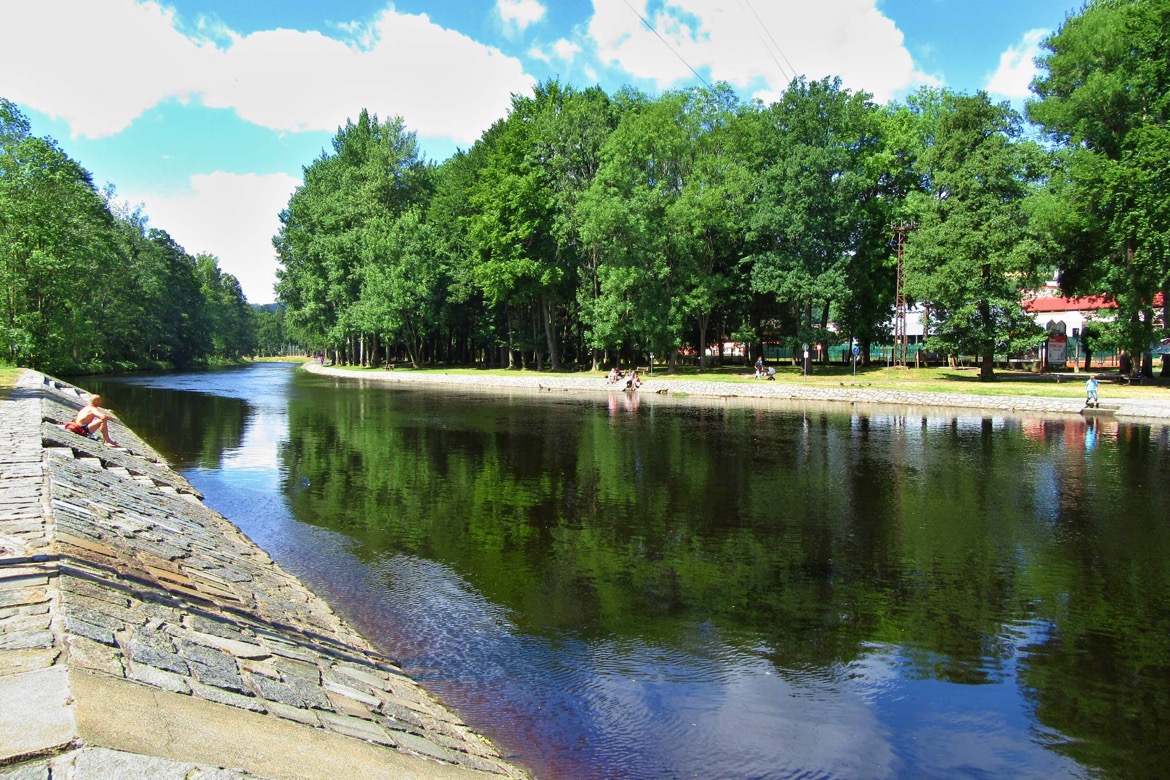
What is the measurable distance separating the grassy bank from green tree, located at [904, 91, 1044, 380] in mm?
3269

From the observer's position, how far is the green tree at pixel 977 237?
146 ft

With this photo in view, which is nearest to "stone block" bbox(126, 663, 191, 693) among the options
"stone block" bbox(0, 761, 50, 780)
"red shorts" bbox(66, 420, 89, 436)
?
"stone block" bbox(0, 761, 50, 780)

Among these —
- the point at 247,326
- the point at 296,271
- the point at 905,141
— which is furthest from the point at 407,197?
the point at 247,326

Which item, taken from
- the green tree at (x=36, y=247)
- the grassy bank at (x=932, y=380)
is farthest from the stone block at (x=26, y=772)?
the green tree at (x=36, y=247)

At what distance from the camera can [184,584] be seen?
847 cm

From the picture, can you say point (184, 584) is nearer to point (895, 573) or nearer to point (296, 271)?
point (895, 573)

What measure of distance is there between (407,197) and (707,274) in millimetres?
35056

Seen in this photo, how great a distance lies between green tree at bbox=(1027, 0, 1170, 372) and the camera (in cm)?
3797

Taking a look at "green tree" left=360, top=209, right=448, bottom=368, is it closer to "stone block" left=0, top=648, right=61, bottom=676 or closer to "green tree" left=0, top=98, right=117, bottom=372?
"green tree" left=0, top=98, right=117, bottom=372

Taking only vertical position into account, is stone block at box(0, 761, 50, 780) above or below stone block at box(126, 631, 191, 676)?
above

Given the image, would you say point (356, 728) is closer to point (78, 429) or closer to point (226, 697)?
point (226, 697)

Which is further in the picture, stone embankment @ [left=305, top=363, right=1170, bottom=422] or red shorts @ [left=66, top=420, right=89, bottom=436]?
stone embankment @ [left=305, top=363, right=1170, bottom=422]

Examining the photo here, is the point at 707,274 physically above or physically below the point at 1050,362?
above

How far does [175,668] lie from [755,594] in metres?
7.55
